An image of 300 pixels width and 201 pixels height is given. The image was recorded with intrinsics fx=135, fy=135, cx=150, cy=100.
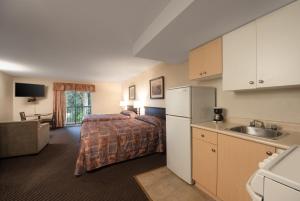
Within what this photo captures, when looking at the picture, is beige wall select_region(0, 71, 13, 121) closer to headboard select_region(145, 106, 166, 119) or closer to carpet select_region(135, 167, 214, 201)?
headboard select_region(145, 106, 166, 119)

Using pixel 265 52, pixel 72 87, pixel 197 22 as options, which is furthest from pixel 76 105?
pixel 265 52

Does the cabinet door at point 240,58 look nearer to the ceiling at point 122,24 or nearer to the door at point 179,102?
the ceiling at point 122,24

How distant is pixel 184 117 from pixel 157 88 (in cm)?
208

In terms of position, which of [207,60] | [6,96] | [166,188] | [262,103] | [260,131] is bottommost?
[166,188]

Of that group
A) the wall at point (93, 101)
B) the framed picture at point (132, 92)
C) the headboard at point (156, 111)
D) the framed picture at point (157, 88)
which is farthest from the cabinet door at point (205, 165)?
the wall at point (93, 101)

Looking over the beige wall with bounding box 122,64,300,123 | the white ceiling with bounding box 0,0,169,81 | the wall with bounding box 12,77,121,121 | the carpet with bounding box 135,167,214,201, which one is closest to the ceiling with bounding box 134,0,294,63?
the white ceiling with bounding box 0,0,169,81

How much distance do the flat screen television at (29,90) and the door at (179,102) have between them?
614 cm

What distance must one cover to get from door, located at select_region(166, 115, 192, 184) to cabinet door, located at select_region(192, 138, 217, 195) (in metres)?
0.11

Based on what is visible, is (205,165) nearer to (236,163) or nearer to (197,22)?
(236,163)

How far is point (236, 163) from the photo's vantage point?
55.4 inches

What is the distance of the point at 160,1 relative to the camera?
1.51 meters

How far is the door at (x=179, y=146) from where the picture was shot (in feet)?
6.62

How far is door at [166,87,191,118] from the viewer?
2001 mm

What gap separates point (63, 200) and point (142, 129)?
1675mm
